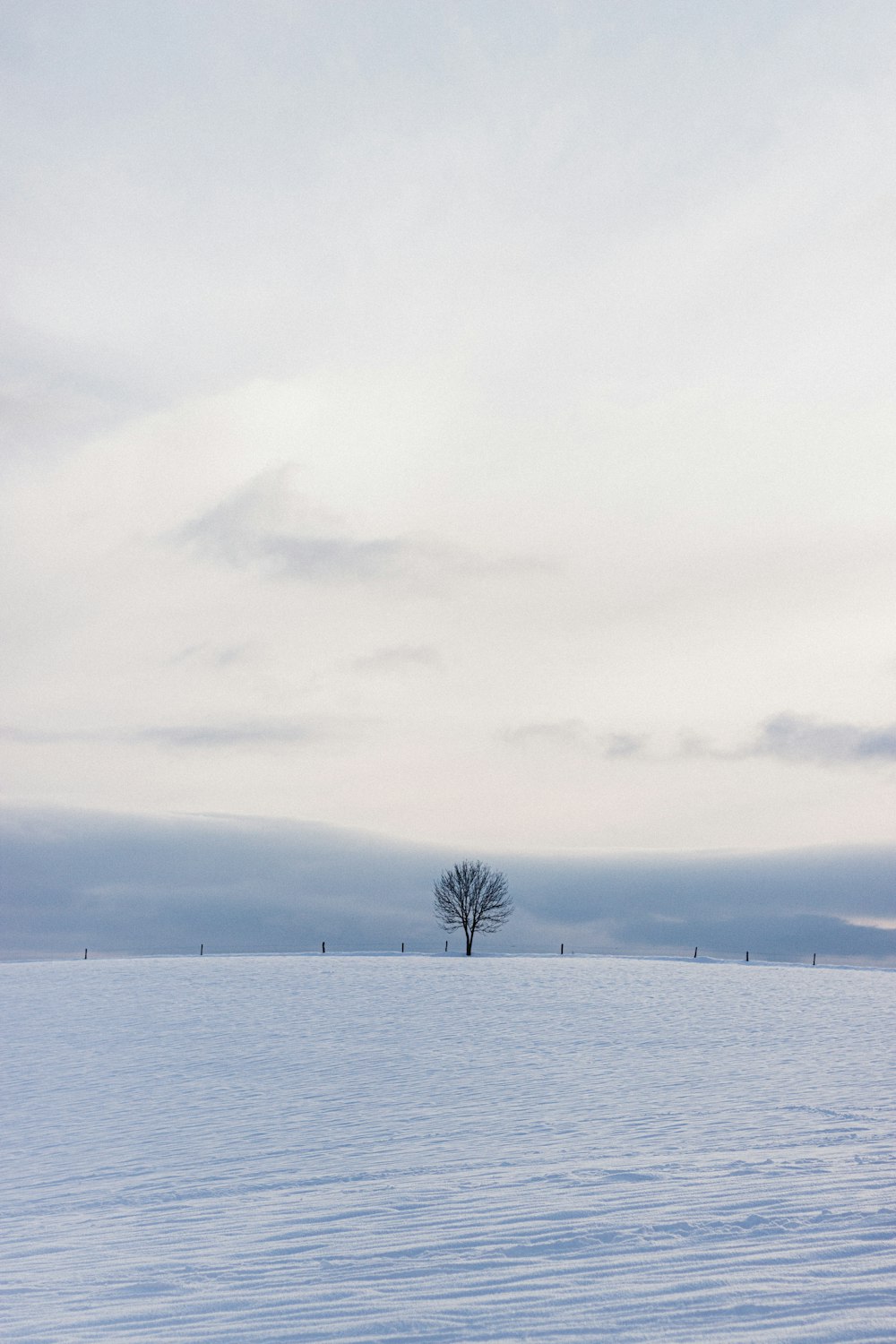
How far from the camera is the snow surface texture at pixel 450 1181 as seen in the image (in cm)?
700

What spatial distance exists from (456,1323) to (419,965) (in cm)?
4308

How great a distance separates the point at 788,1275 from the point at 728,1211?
1.78 m

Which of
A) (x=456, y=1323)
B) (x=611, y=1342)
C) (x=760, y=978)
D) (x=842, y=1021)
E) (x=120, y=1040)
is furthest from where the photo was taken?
(x=760, y=978)

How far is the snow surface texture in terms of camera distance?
23.0 ft

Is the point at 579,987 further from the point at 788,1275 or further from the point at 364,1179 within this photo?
the point at 788,1275

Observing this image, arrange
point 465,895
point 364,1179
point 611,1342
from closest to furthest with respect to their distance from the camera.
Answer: point 611,1342 → point 364,1179 → point 465,895

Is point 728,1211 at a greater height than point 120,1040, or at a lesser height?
greater

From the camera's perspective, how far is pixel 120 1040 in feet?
83.5

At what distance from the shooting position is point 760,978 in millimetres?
44031

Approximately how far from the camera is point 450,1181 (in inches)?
429

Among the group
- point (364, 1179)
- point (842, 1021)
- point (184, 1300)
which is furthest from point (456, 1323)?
point (842, 1021)

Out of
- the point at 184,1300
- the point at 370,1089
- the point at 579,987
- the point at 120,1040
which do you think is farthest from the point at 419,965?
the point at 184,1300

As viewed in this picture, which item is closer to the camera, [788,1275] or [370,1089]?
[788,1275]

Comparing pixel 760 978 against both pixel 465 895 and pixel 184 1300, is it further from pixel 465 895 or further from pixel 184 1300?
pixel 184 1300
